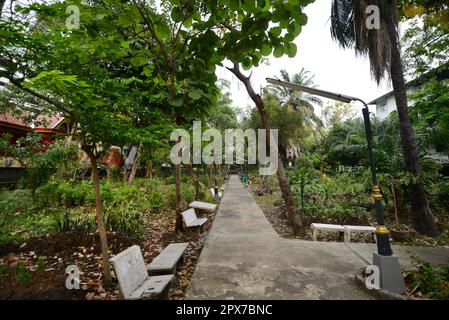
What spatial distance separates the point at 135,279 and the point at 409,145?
7.85 meters

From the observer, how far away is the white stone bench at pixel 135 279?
271cm

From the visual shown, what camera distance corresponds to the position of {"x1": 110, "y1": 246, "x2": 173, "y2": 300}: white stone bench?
8.89ft

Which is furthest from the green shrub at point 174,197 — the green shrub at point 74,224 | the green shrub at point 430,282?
the green shrub at point 430,282

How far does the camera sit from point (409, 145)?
269 inches

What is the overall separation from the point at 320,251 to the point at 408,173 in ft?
12.8

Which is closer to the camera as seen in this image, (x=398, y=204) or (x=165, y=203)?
(x=398, y=204)

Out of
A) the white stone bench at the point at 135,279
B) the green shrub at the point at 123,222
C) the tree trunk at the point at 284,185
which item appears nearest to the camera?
the white stone bench at the point at 135,279

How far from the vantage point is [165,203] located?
31.3 feet

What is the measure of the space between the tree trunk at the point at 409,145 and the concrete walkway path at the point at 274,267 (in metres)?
1.47
